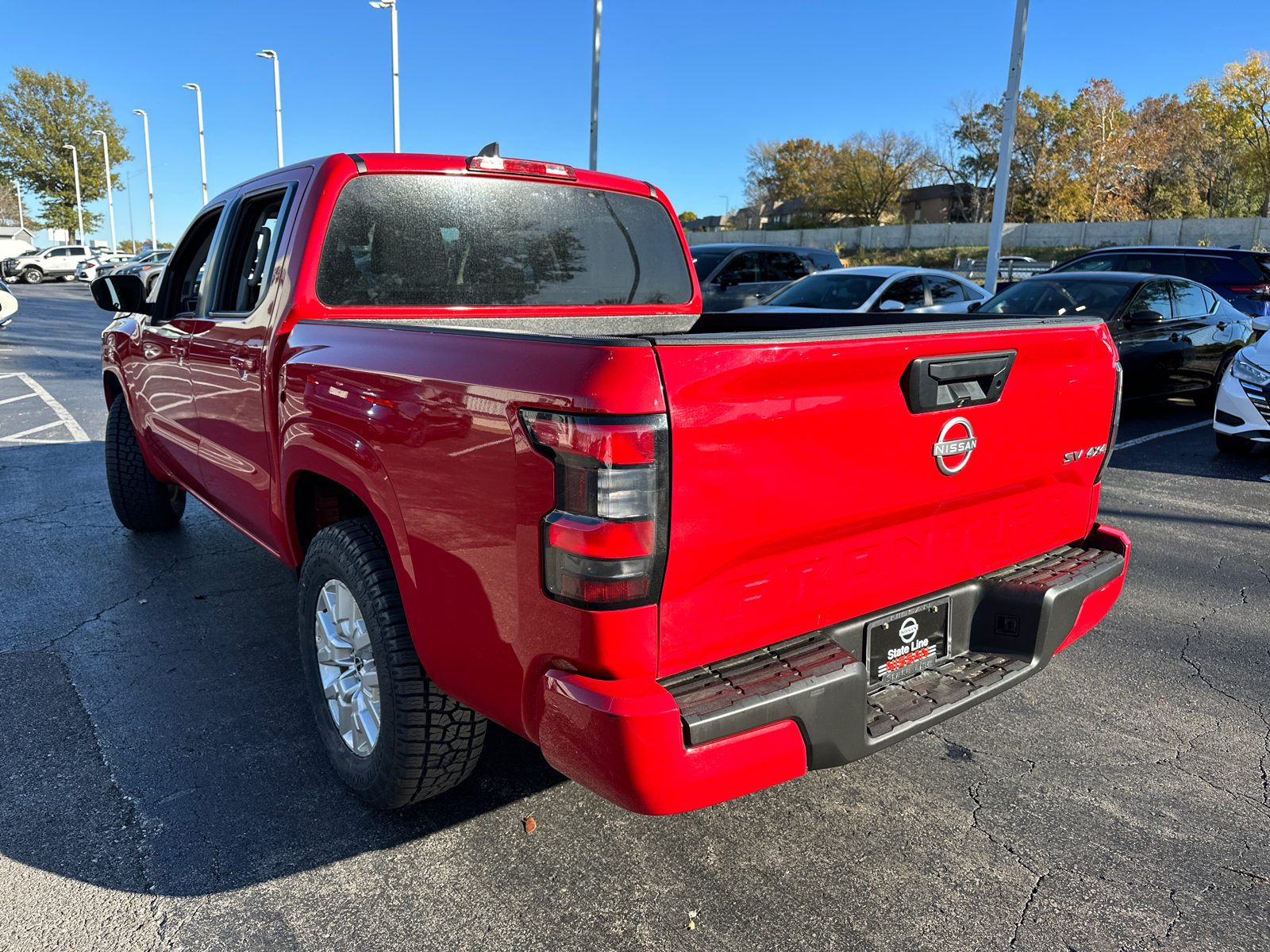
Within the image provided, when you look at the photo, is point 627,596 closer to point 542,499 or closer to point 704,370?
point 542,499

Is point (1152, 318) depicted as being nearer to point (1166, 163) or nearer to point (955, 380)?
point (955, 380)

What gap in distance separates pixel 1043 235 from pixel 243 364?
58461 millimetres

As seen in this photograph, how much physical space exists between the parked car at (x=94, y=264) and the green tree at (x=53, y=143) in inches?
758

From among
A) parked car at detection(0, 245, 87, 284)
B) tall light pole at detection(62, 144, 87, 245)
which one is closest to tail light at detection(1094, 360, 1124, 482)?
parked car at detection(0, 245, 87, 284)

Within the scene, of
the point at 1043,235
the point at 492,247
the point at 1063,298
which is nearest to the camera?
the point at 492,247

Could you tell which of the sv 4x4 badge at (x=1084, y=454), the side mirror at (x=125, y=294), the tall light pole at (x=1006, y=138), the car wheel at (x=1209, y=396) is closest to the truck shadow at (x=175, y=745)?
the side mirror at (x=125, y=294)

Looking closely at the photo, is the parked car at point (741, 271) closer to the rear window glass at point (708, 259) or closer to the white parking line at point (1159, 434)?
the rear window glass at point (708, 259)

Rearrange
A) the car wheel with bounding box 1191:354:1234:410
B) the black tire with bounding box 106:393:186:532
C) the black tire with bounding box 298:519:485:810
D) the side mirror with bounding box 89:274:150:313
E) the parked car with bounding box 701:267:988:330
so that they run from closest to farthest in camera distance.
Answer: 1. the black tire with bounding box 298:519:485:810
2. the side mirror with bounding box 89:274:150:313
3. the black tire with bounding box 106:393:186:532
4. the car wheel with bounding box 1191:354:1234:410
5. the parked car with bounding box 701:267:988:330

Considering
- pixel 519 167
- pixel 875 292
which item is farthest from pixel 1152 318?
pixel 519 167

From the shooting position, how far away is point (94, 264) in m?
47.3

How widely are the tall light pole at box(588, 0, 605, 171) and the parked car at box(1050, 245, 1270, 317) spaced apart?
491 inches

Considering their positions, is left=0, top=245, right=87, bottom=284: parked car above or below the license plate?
above

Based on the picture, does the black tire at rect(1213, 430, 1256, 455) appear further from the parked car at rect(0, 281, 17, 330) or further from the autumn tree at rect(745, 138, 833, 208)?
the autumn tree at rect(745, 138, 833, 208)

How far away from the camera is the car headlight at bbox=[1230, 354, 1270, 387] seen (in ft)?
25.7
